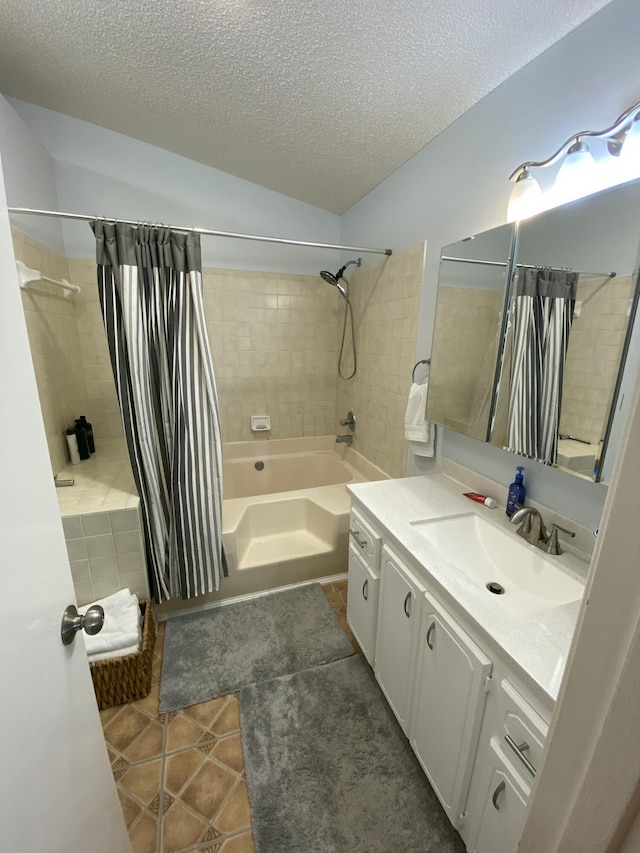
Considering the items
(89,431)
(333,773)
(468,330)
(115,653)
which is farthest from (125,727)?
(468,330)

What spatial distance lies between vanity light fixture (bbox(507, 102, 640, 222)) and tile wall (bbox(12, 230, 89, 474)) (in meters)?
2.22

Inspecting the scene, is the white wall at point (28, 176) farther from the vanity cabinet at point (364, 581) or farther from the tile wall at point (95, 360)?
the vanity cabinet at point (364, 581)

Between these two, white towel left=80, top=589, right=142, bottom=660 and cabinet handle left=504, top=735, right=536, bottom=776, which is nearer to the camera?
cabinet handle left=504, top=735, right=536, bottom=776

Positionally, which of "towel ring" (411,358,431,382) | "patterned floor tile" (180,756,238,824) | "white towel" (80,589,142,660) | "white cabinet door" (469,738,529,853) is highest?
"towel ring" (411,358,431,382)

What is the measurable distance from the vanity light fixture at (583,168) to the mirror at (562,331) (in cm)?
4

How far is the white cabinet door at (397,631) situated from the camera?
1192mm

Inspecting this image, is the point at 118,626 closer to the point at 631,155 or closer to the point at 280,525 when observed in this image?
the point at 280,525

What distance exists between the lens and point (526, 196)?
1184 millimetres

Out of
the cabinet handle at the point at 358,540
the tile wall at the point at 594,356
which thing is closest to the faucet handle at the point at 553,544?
the tile wall at the point at 594,356

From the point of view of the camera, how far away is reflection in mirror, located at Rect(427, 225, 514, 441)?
139 cm

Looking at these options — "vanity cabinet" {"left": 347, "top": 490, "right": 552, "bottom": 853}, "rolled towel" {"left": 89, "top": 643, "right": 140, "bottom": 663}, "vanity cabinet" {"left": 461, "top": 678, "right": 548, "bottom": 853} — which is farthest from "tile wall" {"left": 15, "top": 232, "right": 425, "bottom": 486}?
"vanity cabinet" {"left": 461, "top": 678, "right": 548, "bottom": 853}

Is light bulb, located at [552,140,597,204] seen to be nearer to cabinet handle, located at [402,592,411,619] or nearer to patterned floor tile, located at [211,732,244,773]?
cabinet handle, located at [402,592,411,619]

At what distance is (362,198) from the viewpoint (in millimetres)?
2396

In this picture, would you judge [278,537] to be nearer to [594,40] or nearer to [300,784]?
[300,784]
